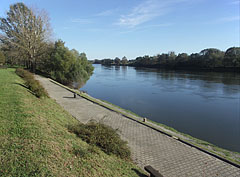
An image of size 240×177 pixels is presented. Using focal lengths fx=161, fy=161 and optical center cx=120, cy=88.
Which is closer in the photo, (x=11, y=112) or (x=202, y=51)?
(x=11, y=112)

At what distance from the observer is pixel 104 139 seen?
5.85m

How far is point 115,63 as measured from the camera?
6850 inches

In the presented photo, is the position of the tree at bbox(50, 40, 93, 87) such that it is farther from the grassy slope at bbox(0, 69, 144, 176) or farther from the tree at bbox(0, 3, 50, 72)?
the grassy slope at bbox(0, 69, 144, 176)

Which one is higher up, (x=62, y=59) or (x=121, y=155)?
(x=62, y=59)

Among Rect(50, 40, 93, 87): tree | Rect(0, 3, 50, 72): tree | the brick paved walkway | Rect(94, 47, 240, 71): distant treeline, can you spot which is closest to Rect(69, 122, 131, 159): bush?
the brick paved walkway

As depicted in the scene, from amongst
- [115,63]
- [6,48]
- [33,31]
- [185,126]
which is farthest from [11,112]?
[115,63]

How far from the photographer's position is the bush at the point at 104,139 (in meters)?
5.60

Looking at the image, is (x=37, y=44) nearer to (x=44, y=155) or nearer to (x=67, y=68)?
(x=67, y=68)

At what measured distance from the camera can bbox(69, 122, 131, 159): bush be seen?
5598 mm

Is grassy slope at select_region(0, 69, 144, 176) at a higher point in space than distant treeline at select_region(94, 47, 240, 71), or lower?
lower

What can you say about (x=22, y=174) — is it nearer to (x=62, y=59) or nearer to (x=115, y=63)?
(x=62, y=59)

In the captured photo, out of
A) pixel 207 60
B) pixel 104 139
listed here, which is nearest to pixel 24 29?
pixel 104 139

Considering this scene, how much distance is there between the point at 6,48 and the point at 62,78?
18533 millimetres

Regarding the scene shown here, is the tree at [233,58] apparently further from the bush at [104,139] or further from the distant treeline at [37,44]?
the bush at [104,139]
